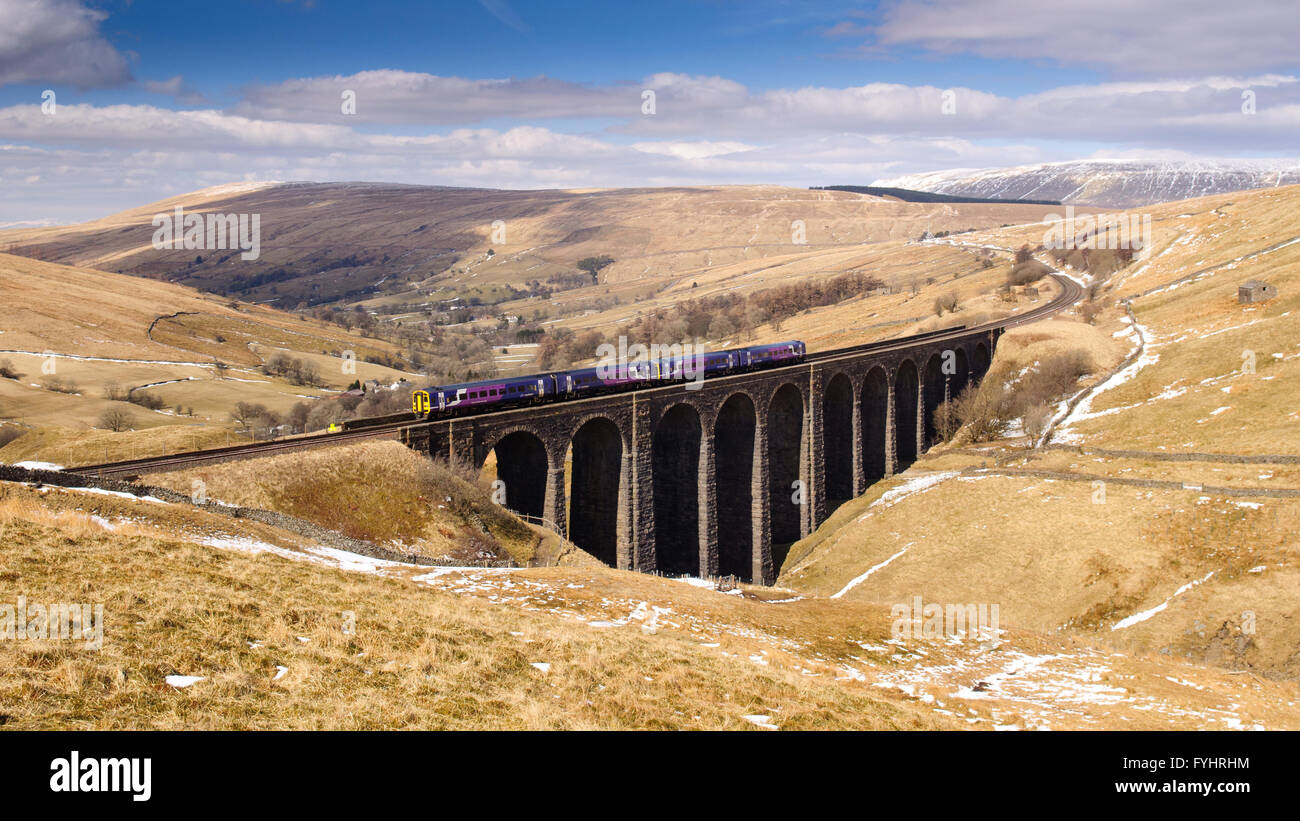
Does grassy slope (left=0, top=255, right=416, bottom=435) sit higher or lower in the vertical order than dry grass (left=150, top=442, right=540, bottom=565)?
higher

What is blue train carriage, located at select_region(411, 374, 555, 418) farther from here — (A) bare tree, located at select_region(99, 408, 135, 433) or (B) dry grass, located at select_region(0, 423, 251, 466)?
(A) bare tree, located at select_region(99, 408, 135, 433)

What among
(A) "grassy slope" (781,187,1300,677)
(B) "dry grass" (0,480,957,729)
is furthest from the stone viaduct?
(B) "dry grass" (0,480,957,729)

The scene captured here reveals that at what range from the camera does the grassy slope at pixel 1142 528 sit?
130ft

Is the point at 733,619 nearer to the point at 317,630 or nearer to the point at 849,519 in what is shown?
the point at 317,630

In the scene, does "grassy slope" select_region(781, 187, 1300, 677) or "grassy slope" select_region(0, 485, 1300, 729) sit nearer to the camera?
"grassy slope" select_region(0, 485, 1300, 729)

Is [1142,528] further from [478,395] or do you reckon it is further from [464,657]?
[464,657]

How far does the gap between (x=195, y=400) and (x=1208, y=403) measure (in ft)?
355

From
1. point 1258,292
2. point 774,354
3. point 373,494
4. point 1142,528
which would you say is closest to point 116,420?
point 373,494

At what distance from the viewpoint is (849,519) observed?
68438 millimetres

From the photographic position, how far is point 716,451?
2675 inches

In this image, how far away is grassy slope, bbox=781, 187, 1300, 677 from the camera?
39.8m

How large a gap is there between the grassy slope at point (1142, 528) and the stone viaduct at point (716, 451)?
491cm

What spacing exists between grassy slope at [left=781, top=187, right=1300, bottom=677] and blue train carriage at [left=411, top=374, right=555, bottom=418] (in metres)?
22.7

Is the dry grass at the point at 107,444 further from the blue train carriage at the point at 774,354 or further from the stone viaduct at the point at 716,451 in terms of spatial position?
the blue train carriage at the point at 774,354
